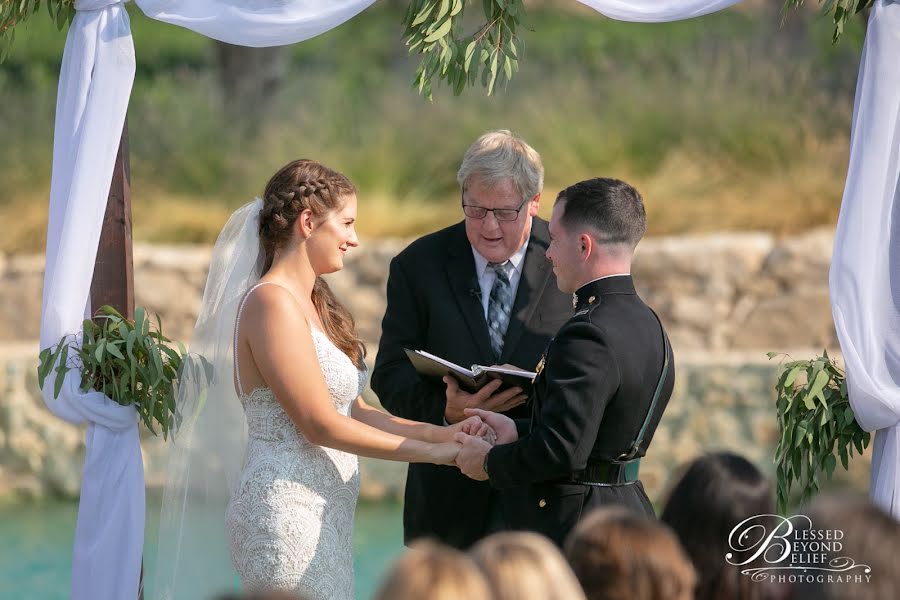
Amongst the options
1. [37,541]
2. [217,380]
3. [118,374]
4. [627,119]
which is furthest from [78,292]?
[627,119]

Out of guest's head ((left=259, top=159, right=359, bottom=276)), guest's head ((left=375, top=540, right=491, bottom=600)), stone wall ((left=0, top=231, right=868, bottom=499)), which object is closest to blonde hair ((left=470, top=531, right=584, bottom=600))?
guest's head ((left=375, top=540, right=491, bottom=600))

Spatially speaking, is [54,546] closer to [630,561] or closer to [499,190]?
[499,190]

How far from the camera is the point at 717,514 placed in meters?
2.77

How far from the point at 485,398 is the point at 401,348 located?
49 centimetres

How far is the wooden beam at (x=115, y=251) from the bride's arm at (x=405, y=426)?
107 centimetres

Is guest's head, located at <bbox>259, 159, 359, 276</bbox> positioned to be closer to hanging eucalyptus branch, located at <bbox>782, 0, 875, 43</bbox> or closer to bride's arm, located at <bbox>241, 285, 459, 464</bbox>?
bride's arm, located at <bbox>241, 285, 459, 464</bbox>

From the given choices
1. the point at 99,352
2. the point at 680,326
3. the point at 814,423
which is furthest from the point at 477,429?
the point at 680,326

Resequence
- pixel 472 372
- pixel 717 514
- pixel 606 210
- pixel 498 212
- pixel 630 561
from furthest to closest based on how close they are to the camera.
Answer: pixel 498 212, pixel 472 372, pixel 606 210, pixel 717 514, pixel 630 561

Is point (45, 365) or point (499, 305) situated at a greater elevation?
point (499, 305)

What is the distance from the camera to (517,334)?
434cm

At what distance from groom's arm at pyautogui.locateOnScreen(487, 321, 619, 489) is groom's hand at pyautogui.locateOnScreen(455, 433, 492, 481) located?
0.37 metres

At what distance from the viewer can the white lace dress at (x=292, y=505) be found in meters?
3.69

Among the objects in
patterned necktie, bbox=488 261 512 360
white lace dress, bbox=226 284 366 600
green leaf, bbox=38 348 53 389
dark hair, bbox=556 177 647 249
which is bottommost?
white lace dress, bbox=226 284 366 600

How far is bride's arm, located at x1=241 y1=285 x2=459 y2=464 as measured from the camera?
143 inches
